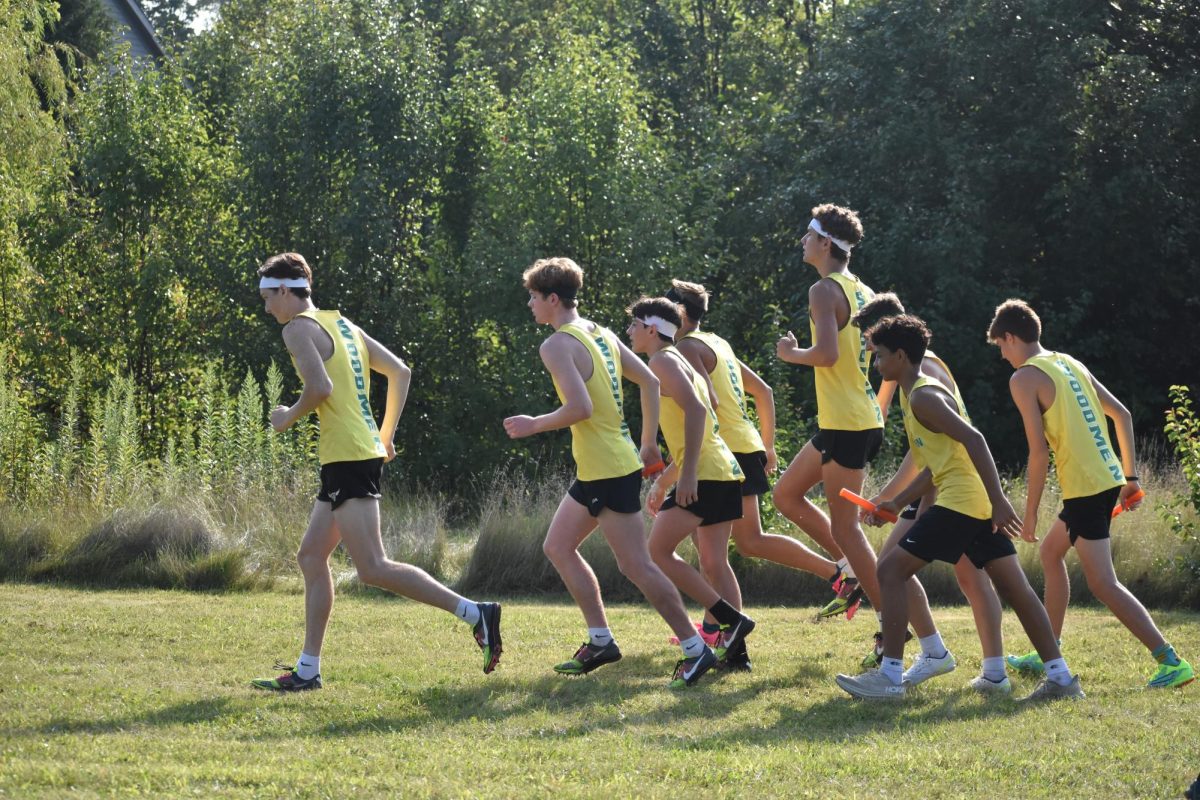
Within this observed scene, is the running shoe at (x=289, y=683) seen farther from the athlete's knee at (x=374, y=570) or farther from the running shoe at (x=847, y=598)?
the running shoe at (x=847, y=598)

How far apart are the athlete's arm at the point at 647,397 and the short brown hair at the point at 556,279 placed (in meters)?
0.38

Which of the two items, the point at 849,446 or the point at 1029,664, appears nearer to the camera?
the point at 1029,664

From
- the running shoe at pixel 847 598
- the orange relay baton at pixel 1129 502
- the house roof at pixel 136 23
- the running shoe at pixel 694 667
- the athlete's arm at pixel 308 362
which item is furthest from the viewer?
the house roof at pixel 136 23

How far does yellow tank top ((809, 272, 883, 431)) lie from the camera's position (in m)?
8.22

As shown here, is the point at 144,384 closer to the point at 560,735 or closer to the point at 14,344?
the point at 14,344

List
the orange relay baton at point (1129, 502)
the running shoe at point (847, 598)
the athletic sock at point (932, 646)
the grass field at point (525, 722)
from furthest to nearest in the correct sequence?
the running shoe at point (847, 598)
the orange relay baton at point (1129, 502)
the athletic sock at point (932, 646)
the grass field at point (525, 722)

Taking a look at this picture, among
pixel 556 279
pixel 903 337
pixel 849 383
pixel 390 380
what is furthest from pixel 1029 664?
pixel 390 380

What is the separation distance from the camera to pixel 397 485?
59.5 ft

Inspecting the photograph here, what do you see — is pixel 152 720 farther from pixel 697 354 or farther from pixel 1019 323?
pixel 1019 323

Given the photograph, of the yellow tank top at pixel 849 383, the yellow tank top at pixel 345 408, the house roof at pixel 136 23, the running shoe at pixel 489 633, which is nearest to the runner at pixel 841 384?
the yellow tank top at pixel 849 383

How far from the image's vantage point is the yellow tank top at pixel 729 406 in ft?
27.9

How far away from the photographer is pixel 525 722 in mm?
6488

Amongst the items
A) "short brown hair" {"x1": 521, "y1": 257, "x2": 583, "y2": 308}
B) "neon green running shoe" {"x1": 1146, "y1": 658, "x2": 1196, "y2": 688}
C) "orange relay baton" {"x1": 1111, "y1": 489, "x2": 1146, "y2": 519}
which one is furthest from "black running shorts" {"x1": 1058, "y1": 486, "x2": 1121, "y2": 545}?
"short brown hair" {"x1": 521, "y1": 257, "x2": 583, "y2": 308}

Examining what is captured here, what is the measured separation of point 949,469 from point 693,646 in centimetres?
158
